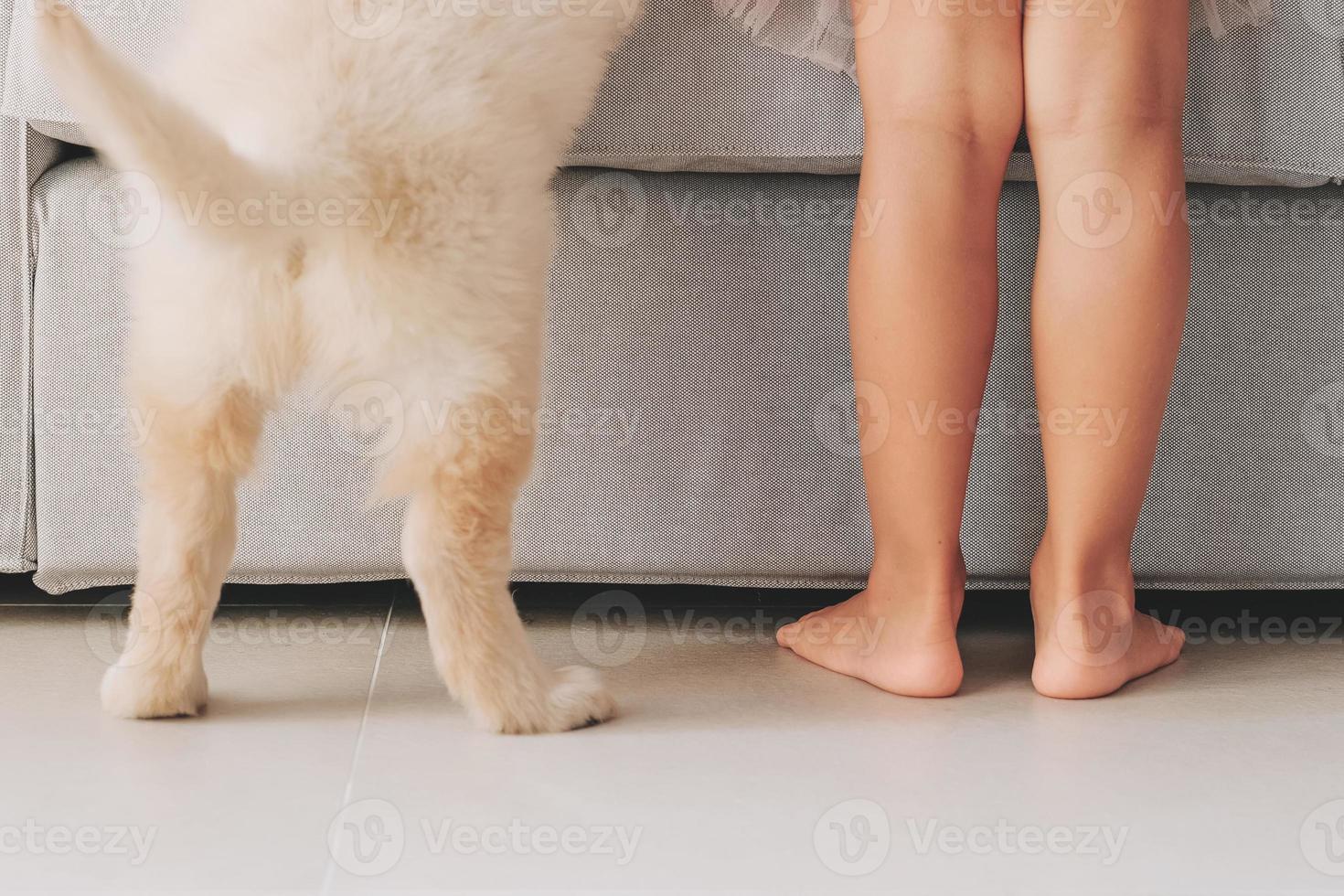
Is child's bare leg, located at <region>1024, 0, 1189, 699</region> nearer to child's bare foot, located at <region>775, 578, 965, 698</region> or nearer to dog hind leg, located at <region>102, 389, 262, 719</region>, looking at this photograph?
child's bare foot, located at <region>775, 578, 965, 698</region>

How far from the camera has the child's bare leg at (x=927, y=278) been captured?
1.12 meters

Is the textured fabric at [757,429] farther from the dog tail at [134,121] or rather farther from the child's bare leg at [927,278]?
the dog tail at [134,121]

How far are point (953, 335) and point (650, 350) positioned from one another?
336 mm

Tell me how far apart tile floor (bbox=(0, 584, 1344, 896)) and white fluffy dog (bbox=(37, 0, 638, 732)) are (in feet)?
0.30

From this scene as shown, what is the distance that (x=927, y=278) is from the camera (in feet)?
3.68

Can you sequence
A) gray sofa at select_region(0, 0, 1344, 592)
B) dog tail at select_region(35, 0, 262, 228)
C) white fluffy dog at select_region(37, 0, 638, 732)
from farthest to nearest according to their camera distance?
gray sofa at select_region(0, 0, 1344, 592) < white fluffy dog at select_region(37, 0, 638, 732) < dog tail at select_region(35, 0, 262, 228)

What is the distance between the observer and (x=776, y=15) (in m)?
1.26

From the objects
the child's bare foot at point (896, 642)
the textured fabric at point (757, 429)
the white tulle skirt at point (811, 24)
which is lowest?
the child's bare foot at point (896, 642)

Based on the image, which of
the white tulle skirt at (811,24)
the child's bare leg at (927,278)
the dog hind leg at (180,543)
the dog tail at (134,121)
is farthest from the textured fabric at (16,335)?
the child's bare leg at (927,278)

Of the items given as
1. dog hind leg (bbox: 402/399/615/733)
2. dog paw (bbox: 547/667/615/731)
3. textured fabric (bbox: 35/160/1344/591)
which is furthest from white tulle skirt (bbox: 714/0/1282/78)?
dog paw (bbox: 547/667/615/731)

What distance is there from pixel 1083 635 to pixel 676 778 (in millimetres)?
432

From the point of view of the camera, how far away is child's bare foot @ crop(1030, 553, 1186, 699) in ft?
3.84

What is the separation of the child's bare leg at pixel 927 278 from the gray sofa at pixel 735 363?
0.45 ft

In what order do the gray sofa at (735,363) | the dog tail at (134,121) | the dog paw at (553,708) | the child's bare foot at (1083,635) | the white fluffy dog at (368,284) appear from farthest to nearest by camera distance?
1. the gray sofa at (735,363)
2. the child's bare foot at (1083,635)
3. the dog paw at (553,708)
4. the white fluffy dog at (368,284)
5. the dog tail at (134,121)
